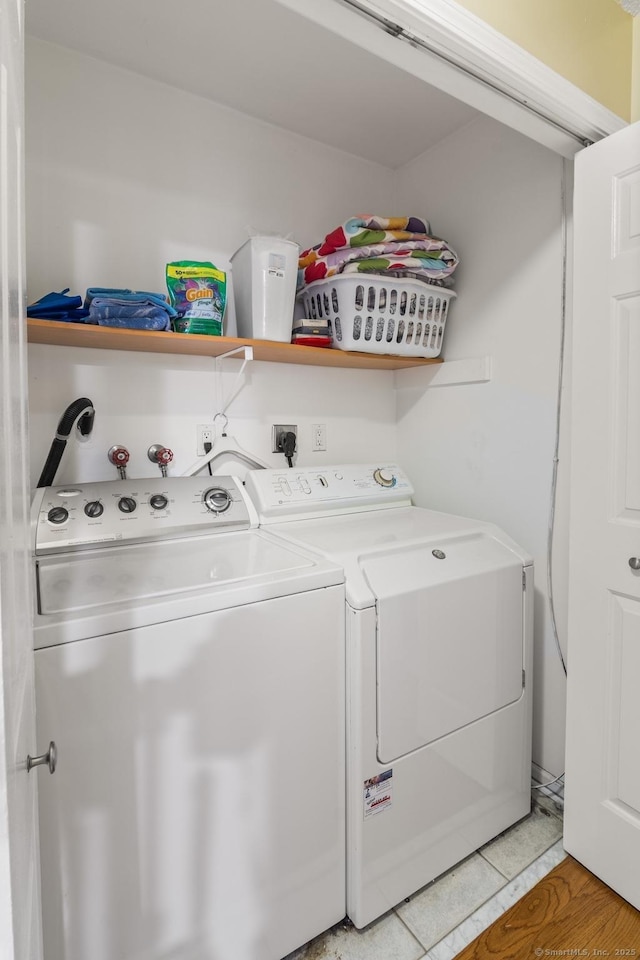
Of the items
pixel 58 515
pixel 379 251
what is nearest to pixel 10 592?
pixel 58 515

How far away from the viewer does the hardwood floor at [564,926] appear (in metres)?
1.26

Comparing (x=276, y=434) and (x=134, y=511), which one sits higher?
(x=276, y=434)

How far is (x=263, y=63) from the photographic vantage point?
1667mm

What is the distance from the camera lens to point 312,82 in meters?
1.75

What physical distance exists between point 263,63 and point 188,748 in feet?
6.74

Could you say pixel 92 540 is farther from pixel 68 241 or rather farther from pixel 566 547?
pixel 566 547

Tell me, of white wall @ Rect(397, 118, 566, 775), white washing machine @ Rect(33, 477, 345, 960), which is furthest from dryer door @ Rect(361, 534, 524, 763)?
white wall @ Rect(397, 118, 566, 775)

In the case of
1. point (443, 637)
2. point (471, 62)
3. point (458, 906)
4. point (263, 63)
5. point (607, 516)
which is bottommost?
point (458, 906)

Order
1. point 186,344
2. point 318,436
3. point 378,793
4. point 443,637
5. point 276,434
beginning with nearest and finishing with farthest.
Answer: point 378,793, point 443,637, point 186,344, point 276,434, point 318,436

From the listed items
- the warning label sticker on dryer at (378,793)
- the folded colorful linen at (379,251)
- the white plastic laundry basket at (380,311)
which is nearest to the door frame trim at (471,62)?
the folded colorful linen at (379,251)

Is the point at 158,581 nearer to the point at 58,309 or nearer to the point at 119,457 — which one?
the point at 119,457

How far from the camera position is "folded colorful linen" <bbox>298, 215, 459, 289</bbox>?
1.77 metres

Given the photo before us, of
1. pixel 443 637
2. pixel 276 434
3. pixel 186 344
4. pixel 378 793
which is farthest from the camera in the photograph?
pixel 276 434

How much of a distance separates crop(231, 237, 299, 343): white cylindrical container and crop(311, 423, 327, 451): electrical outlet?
499 millimetres
